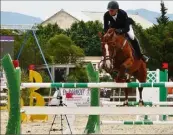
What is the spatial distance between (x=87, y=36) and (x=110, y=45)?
42.4m

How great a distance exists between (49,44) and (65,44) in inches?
50.8

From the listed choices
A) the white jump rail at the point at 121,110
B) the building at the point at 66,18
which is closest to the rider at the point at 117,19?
the white jump rail at the point at 121,110

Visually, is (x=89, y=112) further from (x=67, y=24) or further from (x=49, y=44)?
(x=67, y=24)

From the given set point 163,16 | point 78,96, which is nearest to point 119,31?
point 78,96

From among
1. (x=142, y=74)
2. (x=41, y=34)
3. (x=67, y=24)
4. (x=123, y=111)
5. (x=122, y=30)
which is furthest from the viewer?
(x=67, y=24)

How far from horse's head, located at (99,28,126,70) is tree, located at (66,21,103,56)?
136ft

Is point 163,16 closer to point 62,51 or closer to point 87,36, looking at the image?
point 87,36

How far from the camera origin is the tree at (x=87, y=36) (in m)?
47.9

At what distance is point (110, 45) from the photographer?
5820mm

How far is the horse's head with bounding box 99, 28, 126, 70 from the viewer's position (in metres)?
A: 5.67

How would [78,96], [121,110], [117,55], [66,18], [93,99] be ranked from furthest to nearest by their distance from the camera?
[66,18]
[78,96]
[93,99]
[117,55]
[121,110]

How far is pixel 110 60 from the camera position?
5688 millimetres

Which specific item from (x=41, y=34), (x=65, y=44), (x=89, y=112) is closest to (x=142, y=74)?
(x=89, y=112)

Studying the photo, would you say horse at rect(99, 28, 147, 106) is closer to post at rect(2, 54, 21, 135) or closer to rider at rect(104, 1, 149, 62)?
rider at rect(104, 1, 149, 62)
